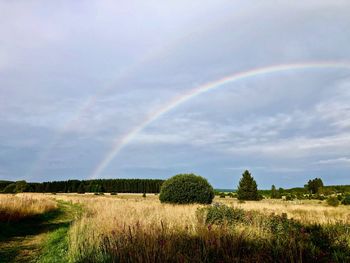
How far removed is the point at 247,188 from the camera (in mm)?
40250

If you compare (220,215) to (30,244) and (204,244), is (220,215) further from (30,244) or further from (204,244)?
(30,244)

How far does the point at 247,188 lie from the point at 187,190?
789 inches

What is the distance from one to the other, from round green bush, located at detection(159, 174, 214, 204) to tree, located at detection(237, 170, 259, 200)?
18257mm

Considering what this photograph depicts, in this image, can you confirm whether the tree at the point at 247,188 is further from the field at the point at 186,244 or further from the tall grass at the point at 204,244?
the tall grass at the point at 204,244

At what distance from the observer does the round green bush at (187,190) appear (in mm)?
21688

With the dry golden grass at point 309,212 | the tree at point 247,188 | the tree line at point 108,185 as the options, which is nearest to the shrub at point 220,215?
the dry golden grass at point 309,212

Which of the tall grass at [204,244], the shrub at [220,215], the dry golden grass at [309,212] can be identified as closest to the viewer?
the tall grass at [204,244]

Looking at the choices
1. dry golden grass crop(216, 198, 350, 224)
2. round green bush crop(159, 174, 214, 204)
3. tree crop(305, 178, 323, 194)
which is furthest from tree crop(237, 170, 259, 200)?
tree crop(305, 178, 323, 194)

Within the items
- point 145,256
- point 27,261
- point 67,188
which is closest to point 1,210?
point 27,261

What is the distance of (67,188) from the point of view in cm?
9781

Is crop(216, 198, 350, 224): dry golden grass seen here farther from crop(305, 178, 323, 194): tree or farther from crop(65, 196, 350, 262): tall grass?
crop(305, 178, 323, 194): tree

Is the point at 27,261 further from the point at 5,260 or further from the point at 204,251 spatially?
the point at 204,251

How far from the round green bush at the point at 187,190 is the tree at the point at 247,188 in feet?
59.9

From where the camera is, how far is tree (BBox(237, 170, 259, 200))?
3966 centimetres
